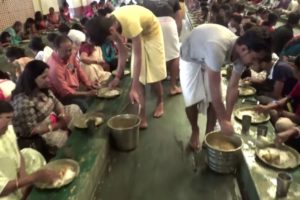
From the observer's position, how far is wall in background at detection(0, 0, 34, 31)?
28.8 feet

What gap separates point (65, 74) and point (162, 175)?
5.77 feet

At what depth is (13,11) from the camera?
30.6ft

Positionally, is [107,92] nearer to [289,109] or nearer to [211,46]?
[211,46]

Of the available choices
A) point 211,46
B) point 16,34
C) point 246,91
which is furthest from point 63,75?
point 16,34

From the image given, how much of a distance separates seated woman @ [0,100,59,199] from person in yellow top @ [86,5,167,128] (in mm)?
889

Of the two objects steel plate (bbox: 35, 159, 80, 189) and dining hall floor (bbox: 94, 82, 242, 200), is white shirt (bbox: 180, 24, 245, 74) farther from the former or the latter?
steel plate (bbox: 35, 159, 80, 189)

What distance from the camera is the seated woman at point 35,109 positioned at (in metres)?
2.73

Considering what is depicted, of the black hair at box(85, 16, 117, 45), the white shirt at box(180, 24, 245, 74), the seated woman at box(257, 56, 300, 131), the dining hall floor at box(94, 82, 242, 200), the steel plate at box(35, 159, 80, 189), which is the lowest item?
the dining hall floor at box(94, 82, 242, 200)

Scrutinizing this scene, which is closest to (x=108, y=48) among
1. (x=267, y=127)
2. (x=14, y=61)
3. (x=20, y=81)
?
(x=14, y=61)

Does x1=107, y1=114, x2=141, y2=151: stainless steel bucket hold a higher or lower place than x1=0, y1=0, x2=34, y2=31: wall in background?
lower

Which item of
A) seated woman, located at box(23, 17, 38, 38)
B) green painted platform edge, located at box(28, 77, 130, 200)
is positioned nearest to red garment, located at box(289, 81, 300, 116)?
green painted platform edge, located at box(28, 77, 130, 200)

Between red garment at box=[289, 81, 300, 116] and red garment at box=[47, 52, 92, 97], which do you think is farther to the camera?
red garment at box=[47, 52, 92, 97]

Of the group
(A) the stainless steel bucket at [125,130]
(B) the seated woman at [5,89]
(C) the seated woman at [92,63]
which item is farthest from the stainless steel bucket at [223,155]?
(C) the seated woman at [92,63]

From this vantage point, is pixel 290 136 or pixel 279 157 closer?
pixel 279 157
